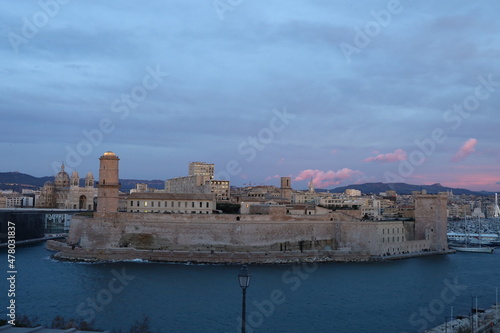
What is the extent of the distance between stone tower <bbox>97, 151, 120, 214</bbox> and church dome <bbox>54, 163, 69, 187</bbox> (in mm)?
34476

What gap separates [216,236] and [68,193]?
31792 millimetres

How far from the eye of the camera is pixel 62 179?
60219 millimetres

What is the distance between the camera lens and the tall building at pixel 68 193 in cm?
5334

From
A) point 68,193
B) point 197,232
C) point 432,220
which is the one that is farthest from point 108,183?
point 68,193

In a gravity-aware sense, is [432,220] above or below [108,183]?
below

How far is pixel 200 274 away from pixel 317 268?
19.0ft

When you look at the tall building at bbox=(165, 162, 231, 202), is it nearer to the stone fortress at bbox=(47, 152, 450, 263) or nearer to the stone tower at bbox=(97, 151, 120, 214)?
the stone fortress at bbox=(47, 152, 450, 263)

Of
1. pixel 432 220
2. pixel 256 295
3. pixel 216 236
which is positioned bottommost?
pixel 256 295

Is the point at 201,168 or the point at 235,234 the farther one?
the point at 201,168

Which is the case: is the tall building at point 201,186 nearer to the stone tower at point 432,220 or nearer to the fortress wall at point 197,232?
the fortress wall at point 197,232

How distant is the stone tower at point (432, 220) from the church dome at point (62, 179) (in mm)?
41559

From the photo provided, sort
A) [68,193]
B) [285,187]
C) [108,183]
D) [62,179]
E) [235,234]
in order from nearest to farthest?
[108,183] < [235,234] < [285,187] < [68,193] < [62,179]

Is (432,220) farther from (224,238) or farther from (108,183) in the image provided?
(108,183)

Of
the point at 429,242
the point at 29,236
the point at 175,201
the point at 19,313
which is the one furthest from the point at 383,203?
the point at 19,313
